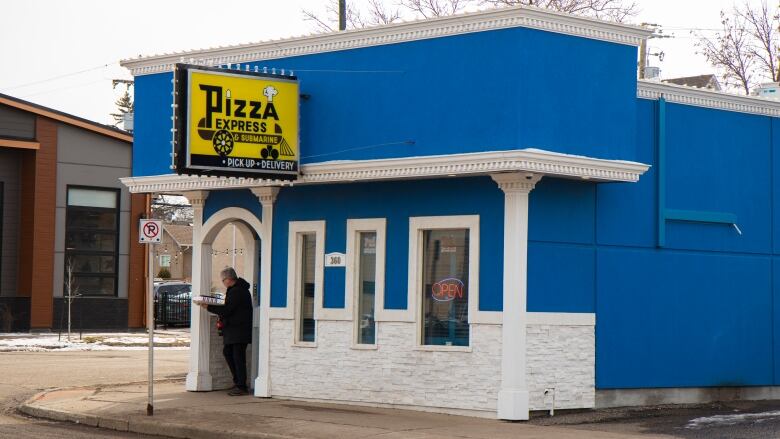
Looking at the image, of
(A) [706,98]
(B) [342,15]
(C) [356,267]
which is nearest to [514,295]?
(C) [356,267]

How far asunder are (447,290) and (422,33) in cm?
345

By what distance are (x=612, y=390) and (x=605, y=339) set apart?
72 cm

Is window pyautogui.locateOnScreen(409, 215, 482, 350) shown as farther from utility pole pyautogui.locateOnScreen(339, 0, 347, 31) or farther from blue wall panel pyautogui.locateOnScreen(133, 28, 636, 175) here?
utility pole pyautogui.locateOnScreen(339, 0, 347, 31)

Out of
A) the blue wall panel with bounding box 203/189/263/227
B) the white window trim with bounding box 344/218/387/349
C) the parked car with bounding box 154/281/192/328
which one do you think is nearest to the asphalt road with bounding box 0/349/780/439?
the white window trim with bounding box 344/218/387/349

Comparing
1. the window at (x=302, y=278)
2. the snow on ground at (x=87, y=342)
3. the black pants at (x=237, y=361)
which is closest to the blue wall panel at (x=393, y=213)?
the window at (x=302, y=278)

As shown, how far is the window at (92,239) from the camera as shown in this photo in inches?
1582

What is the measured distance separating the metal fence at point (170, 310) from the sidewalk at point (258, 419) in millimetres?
24312

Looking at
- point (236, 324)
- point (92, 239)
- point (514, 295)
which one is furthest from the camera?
point (92, 239)

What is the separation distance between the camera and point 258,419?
54.6 ft

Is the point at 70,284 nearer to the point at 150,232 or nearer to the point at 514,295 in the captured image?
the point at 150,232

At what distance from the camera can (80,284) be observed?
4059cm

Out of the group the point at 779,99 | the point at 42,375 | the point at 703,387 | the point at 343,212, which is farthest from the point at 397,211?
the point at 42,375

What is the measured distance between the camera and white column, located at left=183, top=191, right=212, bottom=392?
20.8 metres

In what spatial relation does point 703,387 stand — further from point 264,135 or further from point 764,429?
point 264,135
